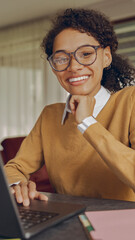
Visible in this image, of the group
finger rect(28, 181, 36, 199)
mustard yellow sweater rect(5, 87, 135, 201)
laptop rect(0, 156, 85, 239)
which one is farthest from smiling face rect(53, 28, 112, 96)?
laptop rect(0, 156, 85, 239)

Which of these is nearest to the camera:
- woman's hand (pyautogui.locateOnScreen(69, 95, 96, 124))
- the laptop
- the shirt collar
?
the laptop

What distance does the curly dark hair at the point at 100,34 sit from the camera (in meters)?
1.46

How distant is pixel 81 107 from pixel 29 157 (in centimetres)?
48

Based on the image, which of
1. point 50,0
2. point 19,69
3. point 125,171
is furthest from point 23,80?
point 125,171

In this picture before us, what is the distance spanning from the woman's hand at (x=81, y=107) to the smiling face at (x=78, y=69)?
15 cm

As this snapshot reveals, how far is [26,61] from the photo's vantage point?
6324 millimetres

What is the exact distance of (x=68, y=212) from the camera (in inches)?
A: 34.0

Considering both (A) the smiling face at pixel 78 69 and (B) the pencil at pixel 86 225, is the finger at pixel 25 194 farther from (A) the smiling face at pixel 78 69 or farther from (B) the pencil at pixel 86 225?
(A) the smiling face at pixel 78 69

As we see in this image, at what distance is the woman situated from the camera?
1348 mm

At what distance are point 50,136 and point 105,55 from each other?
1.48ft

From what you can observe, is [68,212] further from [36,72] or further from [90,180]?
[36,72]

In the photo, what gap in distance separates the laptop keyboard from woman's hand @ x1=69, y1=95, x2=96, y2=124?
425mm

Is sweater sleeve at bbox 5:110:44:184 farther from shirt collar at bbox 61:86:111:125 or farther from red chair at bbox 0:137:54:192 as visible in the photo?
red chair at bbox 0:137:54:192

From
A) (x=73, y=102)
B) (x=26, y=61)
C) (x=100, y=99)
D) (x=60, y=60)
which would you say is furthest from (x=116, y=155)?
(x=26, y=61)
